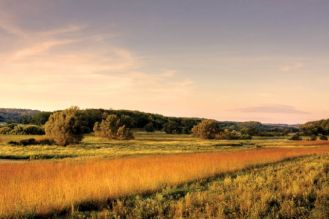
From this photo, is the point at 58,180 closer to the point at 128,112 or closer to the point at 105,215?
the point at 105,215

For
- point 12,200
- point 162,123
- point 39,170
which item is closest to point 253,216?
point 12,200

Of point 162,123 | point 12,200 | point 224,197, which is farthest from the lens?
point 162,123

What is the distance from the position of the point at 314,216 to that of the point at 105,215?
5.34m

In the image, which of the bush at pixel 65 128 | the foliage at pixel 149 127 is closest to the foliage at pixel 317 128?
the foliage at pixel 149 127

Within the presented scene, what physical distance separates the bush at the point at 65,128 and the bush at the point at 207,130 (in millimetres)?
42451

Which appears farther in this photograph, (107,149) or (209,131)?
(209,131)

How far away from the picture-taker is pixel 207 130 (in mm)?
98188

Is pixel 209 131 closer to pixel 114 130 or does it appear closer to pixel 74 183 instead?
pixel 114 130

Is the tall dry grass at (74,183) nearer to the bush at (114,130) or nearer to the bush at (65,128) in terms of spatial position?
the bush at (65,128)

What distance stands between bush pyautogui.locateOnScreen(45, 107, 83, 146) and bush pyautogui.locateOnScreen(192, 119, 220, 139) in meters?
42.5

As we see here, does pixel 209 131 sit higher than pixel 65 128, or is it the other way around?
pixel 209 131

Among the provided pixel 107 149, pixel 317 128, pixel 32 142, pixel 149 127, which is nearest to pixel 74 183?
pixel 107 149

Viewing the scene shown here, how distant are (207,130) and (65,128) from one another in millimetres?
46155

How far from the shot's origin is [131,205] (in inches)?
488
